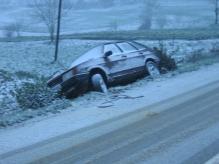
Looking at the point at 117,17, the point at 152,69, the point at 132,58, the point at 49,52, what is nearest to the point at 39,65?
the point at 49,52

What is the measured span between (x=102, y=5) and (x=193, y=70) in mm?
92471

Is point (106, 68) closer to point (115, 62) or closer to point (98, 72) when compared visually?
point (98, 72)

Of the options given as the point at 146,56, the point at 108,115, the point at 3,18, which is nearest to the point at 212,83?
the point at 146,56

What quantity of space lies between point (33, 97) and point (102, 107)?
2218 mm

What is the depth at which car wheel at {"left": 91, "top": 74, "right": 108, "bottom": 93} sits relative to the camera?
14367 millimetres

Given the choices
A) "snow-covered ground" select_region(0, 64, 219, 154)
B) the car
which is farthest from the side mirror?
"snow-covered ground" select_region(0, 64, 219, 154)

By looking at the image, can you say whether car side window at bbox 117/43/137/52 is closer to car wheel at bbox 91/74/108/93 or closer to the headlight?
car wheel at bbox 91/74/108/93

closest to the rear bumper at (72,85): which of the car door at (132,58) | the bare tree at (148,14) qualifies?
the car door at (132,58)

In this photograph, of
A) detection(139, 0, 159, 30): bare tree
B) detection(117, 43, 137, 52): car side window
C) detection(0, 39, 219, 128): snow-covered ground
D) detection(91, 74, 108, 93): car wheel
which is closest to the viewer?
detection(0, 39, 219, 128): snow-covered ground

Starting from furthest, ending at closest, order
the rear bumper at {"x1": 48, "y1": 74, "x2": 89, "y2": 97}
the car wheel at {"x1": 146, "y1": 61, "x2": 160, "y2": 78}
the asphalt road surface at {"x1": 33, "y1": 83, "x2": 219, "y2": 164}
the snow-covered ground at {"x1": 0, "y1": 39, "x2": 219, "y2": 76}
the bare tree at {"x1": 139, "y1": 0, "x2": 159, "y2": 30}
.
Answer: the bare tree at {"x1": 139, "y1": 0, "x2": 159, "y2": 30} → the snow-covered ground at {"x1": 0, "y1": 39, "x2": 219, "y2": 76} → the car wheel at {"x1": 146, "y1": 61, "x2": 160, "y2": 78} → the rear bumper at {"x1": 48, "y1": 74, "x2": 89, "y2": 97} → the asphalt road surface at {"x1": 33, "y1": 83, "x2": 219, "y2": 164}

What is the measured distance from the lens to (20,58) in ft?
106

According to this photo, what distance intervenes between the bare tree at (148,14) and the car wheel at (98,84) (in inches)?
2224

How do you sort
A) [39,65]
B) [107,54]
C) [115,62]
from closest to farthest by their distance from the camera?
[107,54], [115,62], [39,65]

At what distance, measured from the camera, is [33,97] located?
41.5ft
